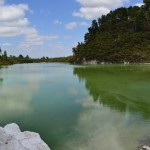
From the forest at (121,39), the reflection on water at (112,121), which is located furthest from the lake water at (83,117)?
the forest at (121,39)

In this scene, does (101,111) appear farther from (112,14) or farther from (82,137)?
(112,14)

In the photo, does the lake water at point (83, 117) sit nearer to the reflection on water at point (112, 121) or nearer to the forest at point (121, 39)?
the reflection on water at point (112, 121)

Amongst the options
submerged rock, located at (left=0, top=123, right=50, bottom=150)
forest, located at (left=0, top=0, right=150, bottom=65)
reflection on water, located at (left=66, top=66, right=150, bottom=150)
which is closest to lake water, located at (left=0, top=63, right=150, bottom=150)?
reflection on water, located at (left=66, top=66, right=150, bottom=150)

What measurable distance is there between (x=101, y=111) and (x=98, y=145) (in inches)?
280

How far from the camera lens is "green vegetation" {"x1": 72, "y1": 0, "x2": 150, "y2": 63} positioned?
360 ft

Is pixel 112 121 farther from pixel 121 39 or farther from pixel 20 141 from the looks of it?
pixel 121 39

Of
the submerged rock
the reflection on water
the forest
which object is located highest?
the forest

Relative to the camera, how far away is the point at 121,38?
118 meters

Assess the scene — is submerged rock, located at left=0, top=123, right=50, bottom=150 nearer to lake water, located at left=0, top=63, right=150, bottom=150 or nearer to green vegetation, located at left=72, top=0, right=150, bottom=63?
lake water, located at left=0, top=63, right=150, bottom=150

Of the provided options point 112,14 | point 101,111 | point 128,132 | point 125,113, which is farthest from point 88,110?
point 112,14

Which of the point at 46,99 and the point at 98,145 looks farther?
the point at 46,99

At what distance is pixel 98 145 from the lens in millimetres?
13242

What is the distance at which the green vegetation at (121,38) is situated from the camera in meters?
110

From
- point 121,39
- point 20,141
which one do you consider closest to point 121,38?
point 121,39
